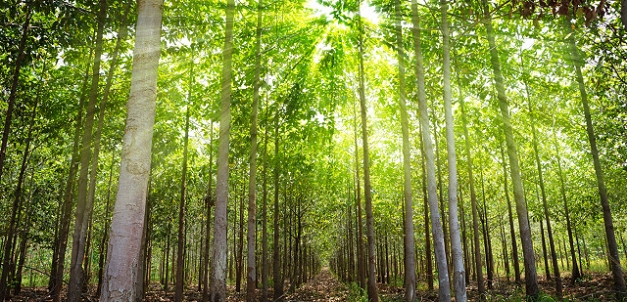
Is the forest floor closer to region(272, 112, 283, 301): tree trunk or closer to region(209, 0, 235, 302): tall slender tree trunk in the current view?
region(272, 112, 283, 301): tree trunk

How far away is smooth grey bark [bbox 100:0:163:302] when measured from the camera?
8.00ft

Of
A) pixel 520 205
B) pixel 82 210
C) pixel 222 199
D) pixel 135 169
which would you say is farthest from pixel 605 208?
pixel 82 210

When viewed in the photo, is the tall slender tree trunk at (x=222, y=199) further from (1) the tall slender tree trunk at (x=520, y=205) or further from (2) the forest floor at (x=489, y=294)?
(1) the tall slender tree trunk at (x=520, y=205)

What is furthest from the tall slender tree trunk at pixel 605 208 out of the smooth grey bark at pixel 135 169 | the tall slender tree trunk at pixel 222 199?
the smooth grey bark at pixel 135 169

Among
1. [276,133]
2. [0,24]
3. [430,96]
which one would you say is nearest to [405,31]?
[430,96]

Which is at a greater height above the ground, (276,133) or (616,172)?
(276,133)

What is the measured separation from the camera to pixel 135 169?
104 inches

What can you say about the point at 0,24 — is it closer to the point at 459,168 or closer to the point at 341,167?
the point at 341,167

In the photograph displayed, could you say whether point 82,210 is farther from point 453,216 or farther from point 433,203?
point 453,216

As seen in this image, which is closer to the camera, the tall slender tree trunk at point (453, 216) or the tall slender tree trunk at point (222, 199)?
the tall slender tree trunk at point (453, 216)

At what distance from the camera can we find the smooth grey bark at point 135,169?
2438mm

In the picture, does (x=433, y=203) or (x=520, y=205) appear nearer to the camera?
(x=433, y=203)

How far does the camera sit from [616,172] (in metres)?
15.3

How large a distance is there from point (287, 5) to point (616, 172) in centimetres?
1587
